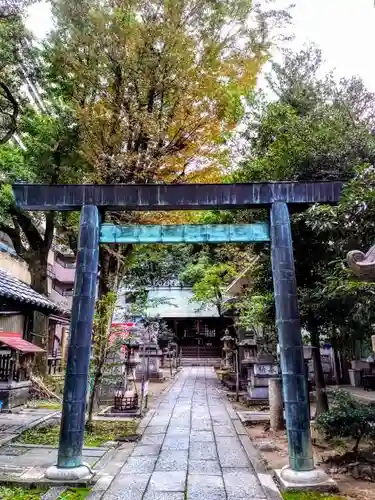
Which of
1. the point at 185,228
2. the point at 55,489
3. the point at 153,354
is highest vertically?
the point at 185,228

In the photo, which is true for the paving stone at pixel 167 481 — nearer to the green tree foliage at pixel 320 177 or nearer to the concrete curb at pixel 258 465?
the concrete curb at pixel 258 465

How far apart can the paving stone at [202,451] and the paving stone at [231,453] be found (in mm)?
136

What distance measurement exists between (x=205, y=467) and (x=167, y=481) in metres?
1.06

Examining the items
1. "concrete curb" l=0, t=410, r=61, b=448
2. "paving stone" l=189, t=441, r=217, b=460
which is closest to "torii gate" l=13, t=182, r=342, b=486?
"paving stone" l=189, t=441, r=217, b=460

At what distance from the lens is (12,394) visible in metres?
13.2

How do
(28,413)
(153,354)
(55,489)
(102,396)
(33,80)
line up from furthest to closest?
(153,354)
(33,80)
(102,396)
(28,413)
(55,489)

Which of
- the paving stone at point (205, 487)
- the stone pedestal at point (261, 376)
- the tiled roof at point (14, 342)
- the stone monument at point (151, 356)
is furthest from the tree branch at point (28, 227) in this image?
the paving stone at point (205, 487)

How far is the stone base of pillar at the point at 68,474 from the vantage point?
19.5ft

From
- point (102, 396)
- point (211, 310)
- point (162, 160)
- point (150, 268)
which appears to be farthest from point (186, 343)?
point (162, 160)

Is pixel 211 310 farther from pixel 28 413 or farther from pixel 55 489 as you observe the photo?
pixel 55 489

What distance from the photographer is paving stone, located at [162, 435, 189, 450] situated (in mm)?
8602

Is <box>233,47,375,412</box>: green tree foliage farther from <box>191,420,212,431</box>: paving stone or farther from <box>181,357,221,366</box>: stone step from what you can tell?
<box>181,357,221,366</box>: stone step

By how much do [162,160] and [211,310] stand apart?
2986 cm

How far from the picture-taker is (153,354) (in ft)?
81.5
